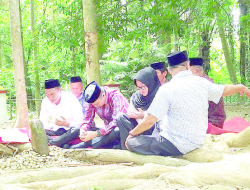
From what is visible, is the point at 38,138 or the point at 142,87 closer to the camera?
the point at 142,87

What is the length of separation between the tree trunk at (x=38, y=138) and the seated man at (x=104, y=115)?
20.5 inches

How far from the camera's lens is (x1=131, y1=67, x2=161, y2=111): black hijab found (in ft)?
13.4

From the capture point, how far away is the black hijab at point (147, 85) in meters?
4.09

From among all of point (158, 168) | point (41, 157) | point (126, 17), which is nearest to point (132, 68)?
point (126, 17)

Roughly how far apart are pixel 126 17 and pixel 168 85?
21.2 ft

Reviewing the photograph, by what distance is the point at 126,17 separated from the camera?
9484 mm

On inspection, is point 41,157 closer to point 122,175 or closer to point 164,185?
point 122,175

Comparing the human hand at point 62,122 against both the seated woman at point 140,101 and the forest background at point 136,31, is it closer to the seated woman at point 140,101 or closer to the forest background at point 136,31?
the seated woman at point 140,101

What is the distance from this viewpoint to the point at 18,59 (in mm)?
6680

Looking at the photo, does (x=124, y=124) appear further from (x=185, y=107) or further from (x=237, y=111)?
(x=237, y=111)

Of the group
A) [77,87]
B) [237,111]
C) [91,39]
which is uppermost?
[91,39]

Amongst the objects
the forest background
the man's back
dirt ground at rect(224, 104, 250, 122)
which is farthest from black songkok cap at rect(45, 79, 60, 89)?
dirt ground at rect(224, 104, 250, 122)

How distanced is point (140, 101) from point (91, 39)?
13.4 feet

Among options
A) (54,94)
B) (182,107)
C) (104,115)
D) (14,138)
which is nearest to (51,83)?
(54,94)
